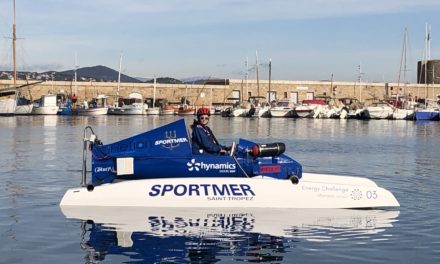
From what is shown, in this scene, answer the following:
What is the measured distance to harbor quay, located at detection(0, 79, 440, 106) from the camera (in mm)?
91438

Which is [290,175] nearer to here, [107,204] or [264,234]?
[264,234]

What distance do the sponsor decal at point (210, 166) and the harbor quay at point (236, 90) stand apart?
3082 inches

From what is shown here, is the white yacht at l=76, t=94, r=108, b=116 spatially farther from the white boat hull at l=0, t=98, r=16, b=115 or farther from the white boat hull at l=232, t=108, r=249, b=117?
the white boat hull at l=232, t=108, r=249, b=117

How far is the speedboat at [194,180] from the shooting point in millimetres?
12023

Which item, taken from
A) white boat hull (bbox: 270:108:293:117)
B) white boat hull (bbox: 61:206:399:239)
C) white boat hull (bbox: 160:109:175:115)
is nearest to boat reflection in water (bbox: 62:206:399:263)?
white boat hull (bbox: 61:206:399:239)

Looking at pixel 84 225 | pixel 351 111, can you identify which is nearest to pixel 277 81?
pixel 351 111

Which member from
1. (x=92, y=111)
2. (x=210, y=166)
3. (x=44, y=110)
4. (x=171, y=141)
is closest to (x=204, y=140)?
(x=210, y=166)

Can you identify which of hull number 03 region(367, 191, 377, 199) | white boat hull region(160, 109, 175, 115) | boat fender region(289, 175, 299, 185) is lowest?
white boat hull region(160, 109, 175, 115)

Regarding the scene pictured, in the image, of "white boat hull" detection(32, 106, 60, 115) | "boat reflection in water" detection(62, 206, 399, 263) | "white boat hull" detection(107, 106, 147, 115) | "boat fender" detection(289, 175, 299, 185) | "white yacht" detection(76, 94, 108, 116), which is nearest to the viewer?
"boat reflection in water" detection(62, 206, 399, 263)

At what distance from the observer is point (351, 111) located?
82.3 meters

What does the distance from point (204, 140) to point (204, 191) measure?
107 centimetres

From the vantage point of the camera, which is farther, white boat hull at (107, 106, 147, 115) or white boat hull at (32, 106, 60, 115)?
white boat hull at (107, 106, 147, 115)

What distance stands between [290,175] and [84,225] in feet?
13.3

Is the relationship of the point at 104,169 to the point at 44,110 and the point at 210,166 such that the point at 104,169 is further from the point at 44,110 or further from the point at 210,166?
the point at 44,110
